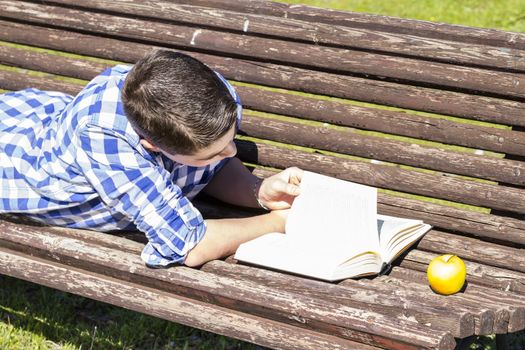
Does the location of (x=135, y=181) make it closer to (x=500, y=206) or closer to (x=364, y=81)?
(x=364, y=81)

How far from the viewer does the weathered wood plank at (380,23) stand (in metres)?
3.49

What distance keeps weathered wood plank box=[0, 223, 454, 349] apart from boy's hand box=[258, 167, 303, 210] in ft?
1.68

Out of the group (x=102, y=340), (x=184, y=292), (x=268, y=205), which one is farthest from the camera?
(x=102, y=340)

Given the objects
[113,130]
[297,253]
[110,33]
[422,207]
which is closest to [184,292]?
[297,253]

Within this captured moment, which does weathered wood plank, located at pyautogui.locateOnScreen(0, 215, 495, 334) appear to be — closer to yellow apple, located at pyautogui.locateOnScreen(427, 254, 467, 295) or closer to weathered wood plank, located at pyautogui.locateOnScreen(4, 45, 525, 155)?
yellow apple, located at pyautogui.locateOnScreen(427, 254, 467, 295)

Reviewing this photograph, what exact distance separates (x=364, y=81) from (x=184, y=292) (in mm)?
1176

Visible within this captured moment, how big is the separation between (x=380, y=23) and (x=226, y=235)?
113 cm

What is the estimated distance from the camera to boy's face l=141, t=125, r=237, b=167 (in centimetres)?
289

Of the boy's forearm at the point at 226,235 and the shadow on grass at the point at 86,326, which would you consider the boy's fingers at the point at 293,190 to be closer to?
the boy's forearm at the point at 226,235

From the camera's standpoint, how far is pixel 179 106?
9.14 ft

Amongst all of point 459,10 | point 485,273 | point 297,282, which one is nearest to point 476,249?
point 485,273

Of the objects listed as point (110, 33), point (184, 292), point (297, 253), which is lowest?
point (184, 292)

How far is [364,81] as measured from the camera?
3.62 m

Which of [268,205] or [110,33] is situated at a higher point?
[110,33]
